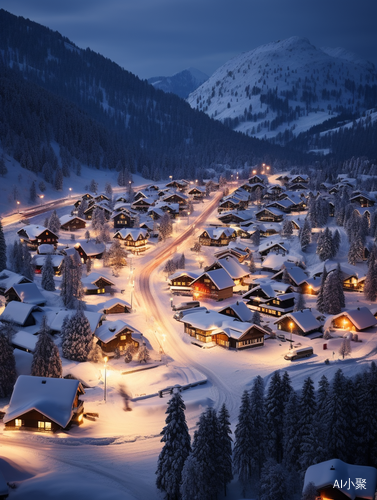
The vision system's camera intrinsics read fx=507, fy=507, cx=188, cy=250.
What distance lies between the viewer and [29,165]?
131m

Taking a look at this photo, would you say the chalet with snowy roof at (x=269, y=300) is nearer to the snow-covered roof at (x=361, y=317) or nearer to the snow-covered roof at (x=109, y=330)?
the snow-covered roof at (x=361, y=317)

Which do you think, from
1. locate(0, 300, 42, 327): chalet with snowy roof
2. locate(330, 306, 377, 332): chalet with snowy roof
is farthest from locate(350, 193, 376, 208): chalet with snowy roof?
locate(0, 300, 42, 327): chalet with snowy roof

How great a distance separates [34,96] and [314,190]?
317 feet

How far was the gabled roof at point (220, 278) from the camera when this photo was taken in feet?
240

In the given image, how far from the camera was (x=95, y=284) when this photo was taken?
72625mm

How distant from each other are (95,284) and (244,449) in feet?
148

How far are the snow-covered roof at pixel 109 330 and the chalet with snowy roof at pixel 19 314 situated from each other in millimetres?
8050

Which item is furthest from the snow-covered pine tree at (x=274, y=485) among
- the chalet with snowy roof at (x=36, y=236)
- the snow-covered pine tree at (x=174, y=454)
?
the chalet with snowy roof at (x=36, y=236)

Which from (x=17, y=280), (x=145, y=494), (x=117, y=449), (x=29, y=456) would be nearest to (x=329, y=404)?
(x=145, y=494)

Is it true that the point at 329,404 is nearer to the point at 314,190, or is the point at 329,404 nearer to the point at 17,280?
the point at 17,280

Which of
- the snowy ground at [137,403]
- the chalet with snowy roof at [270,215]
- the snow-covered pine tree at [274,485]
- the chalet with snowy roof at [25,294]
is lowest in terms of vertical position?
the snowy ground at [137,403]

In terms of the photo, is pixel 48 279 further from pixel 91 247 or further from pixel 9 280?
pixel 91 247

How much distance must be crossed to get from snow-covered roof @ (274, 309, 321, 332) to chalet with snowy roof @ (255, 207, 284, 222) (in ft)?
197

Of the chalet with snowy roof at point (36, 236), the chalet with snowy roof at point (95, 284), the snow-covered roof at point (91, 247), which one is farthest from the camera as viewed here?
the chalet with snowy roof at point (36, 236)
